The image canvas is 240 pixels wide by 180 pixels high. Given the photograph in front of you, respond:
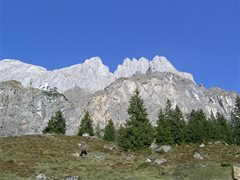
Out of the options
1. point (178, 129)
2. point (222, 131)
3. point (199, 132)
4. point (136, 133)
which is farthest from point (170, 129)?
point (222, 131)

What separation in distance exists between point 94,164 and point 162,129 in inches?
1528

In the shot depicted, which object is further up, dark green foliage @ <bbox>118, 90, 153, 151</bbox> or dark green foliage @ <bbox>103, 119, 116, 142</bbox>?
dark green foliage @ <bbox>103, 119, 116, 142</bbox>

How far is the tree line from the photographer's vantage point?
246ft

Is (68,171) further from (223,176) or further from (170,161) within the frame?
(223,176)

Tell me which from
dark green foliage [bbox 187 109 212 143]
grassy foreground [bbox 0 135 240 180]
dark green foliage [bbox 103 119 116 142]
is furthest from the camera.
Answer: dark green foliage [bbox 103 119 116 142]

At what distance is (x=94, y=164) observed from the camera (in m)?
53.4

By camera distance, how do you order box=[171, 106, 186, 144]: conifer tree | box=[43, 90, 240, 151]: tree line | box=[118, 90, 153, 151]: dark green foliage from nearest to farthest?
box=[118, 90, 153, 151]: dark green foliage
box=[43, 90, 240, 151]: tree line
box=[171, 106, 186, 144]: conifer tree

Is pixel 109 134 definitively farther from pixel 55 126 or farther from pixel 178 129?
pixel 178 129

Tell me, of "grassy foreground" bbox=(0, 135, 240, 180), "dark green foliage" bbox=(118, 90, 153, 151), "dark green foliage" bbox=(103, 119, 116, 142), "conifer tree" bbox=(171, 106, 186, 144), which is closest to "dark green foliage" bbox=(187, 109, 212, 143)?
"conifer tree" bbox=(171, 106, 186, 144)

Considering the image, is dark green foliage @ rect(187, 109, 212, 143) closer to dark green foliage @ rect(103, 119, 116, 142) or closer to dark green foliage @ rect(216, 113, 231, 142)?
dark green foliage @ rect(216, 113, 231, 142)

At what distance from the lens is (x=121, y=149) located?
74.3m

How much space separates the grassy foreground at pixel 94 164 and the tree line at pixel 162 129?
5.84m

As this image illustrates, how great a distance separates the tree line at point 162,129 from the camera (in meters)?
74.9

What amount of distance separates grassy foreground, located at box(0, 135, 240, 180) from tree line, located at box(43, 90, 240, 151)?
5.84 metres
